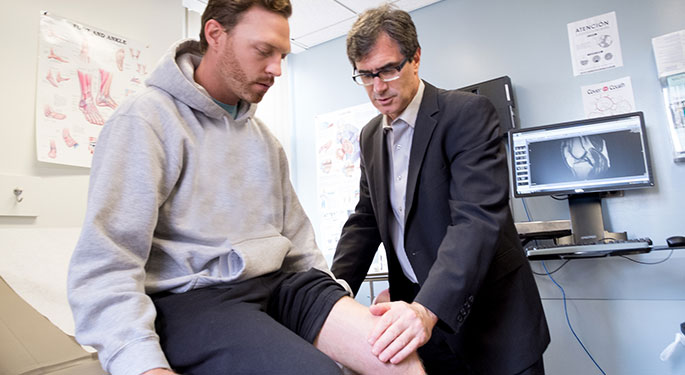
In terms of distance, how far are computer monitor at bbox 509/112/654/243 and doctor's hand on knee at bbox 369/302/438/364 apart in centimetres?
158

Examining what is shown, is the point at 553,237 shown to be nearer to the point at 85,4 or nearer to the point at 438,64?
the point at 438,64

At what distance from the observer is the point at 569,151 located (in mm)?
2236

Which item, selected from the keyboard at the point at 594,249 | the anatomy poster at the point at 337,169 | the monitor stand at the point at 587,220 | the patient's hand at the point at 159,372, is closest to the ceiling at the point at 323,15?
the anatomy poster at the point at 337,169

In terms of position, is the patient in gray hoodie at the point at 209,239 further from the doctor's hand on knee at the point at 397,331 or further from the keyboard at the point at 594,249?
the keyboard at the point at 594,249

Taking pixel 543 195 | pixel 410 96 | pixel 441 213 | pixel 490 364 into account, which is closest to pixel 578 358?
pixel 543 195

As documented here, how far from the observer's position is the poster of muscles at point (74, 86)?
1.89 metres

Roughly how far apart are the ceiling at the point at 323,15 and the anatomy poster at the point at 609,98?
1.08 metres

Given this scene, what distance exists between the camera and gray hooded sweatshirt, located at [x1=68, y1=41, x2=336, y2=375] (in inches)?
26.0

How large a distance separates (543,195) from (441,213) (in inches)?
48.3

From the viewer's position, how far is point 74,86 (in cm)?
198

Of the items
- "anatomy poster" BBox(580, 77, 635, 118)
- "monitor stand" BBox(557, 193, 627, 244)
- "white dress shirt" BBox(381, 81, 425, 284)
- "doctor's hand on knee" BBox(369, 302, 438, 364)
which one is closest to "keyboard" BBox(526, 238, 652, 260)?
"monitor stand" BBox(557, 193, 627, 244)

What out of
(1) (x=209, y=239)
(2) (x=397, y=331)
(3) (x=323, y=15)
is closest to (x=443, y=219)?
(2) (x=397, y=331)

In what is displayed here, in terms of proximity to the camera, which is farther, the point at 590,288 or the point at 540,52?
the point at 540,52

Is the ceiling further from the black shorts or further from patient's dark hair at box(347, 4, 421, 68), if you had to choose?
the black shorts
